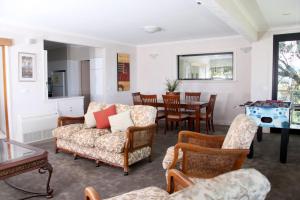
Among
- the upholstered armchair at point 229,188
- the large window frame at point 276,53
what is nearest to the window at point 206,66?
the large window frame at point 276,53

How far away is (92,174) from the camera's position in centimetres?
326

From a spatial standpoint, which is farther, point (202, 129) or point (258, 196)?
point (202, 129)

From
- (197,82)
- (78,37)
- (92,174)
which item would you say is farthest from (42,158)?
(197,82)

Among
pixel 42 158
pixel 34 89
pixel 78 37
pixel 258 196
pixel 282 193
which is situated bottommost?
pixel 282 193

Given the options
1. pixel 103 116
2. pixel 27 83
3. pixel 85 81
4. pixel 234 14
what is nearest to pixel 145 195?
pixel 103 116

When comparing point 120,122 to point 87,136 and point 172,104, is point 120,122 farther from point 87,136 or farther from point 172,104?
point 172,104

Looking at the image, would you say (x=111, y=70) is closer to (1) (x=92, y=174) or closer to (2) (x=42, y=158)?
(1) (x=92, y=174)

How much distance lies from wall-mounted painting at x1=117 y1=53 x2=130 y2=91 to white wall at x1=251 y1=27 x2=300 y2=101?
11.8 feet

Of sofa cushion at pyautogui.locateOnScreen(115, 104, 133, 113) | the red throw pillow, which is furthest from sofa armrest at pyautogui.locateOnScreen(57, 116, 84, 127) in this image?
sofa cushion at pyautogui.locateOnScreen(115, 104, 133, 113)

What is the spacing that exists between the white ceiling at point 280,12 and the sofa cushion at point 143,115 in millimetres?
2260

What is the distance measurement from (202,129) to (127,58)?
10.5 feet

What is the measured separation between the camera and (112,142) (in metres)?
3.23

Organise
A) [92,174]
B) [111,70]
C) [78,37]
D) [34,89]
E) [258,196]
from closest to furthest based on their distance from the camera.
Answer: [258,196] → [92,174] → [34,89] → [78,37] → [111,70]

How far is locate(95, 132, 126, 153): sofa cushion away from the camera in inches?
125
